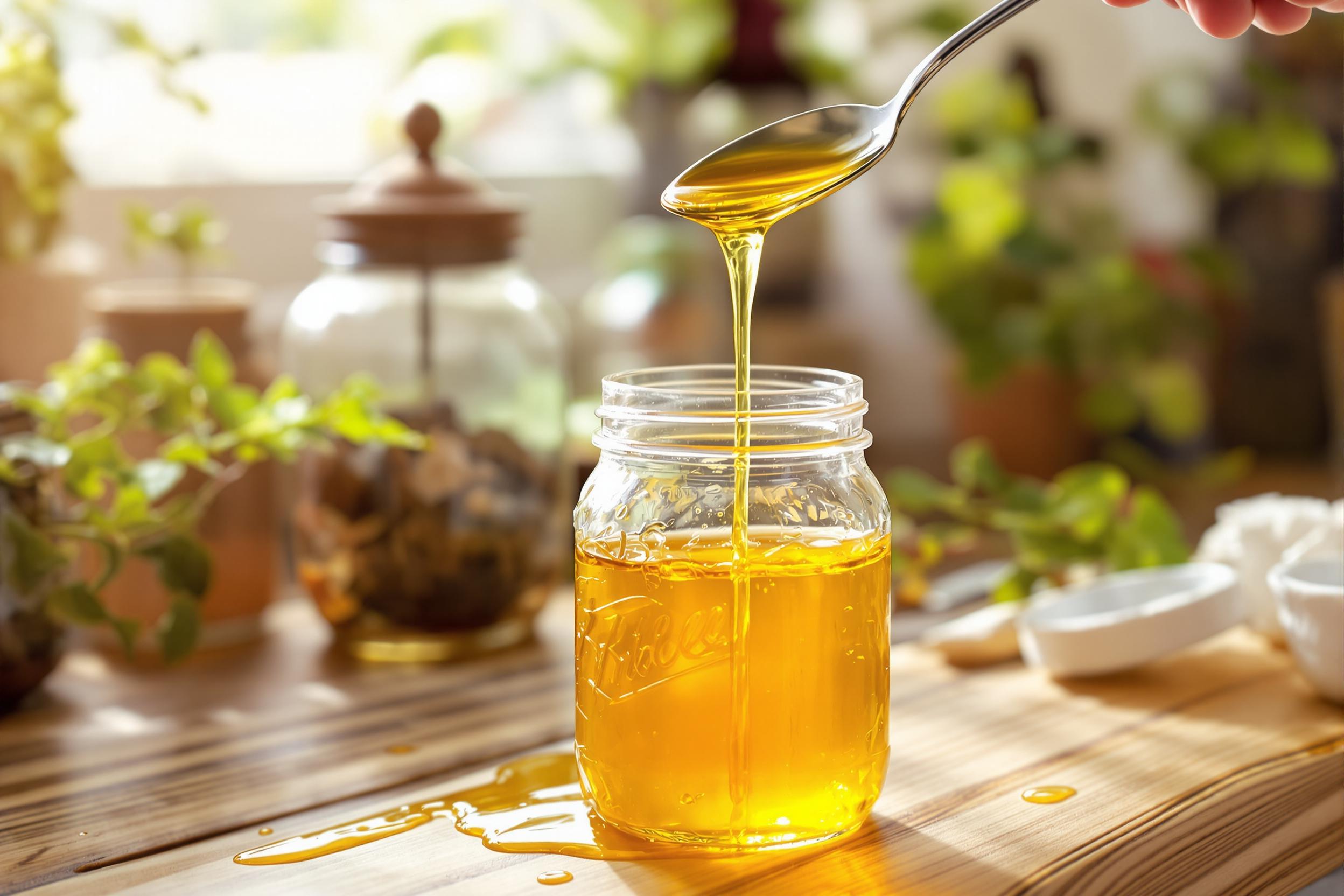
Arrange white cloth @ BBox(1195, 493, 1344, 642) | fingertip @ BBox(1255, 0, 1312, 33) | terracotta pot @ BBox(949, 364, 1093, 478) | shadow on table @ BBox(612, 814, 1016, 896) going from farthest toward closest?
terracotta pot @ BBox(949, 364, 1093, 478) < white cloth @ BBox(1195, 493, 1344, 642) < fingertip @ BBox(1255, 0, 1312, 33) < shadow on table @ BBox(612, 814, 1016, 896)

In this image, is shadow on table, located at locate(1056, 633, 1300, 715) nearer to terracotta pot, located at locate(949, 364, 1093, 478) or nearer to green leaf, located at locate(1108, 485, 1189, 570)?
green leaf, located at locate(1108, 485, 1189, 570)

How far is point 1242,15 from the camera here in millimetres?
884

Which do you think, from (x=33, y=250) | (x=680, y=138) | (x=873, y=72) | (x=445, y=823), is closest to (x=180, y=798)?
(x=445, y=823)

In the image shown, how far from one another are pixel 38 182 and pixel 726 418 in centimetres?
72

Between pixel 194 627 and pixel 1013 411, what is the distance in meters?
1.58

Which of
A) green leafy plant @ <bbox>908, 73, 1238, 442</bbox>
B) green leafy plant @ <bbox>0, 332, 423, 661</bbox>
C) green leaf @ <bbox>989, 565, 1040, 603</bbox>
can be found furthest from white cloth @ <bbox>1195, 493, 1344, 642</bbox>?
green leafy plant @ <bbox>908, 73, 1238, 442</bbox>

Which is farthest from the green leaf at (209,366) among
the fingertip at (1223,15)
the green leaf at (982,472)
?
the fingertip at (1223,15)

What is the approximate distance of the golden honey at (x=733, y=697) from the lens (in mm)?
717

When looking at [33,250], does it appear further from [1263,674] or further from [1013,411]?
[1013,411]

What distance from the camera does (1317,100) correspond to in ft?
7.38

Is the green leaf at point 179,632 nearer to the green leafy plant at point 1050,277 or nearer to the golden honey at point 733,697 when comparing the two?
the golden honey at point 733,697

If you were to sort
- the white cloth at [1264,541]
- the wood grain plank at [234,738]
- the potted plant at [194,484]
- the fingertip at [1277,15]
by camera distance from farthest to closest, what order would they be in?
the potted plant at [194,484]
the white cloth at [1264,541]
the fingertip at [1277,15]
the wood grain plank at [234,738]

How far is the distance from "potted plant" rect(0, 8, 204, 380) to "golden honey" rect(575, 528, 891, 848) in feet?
2.04

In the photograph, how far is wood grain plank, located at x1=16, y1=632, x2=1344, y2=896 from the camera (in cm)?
70
